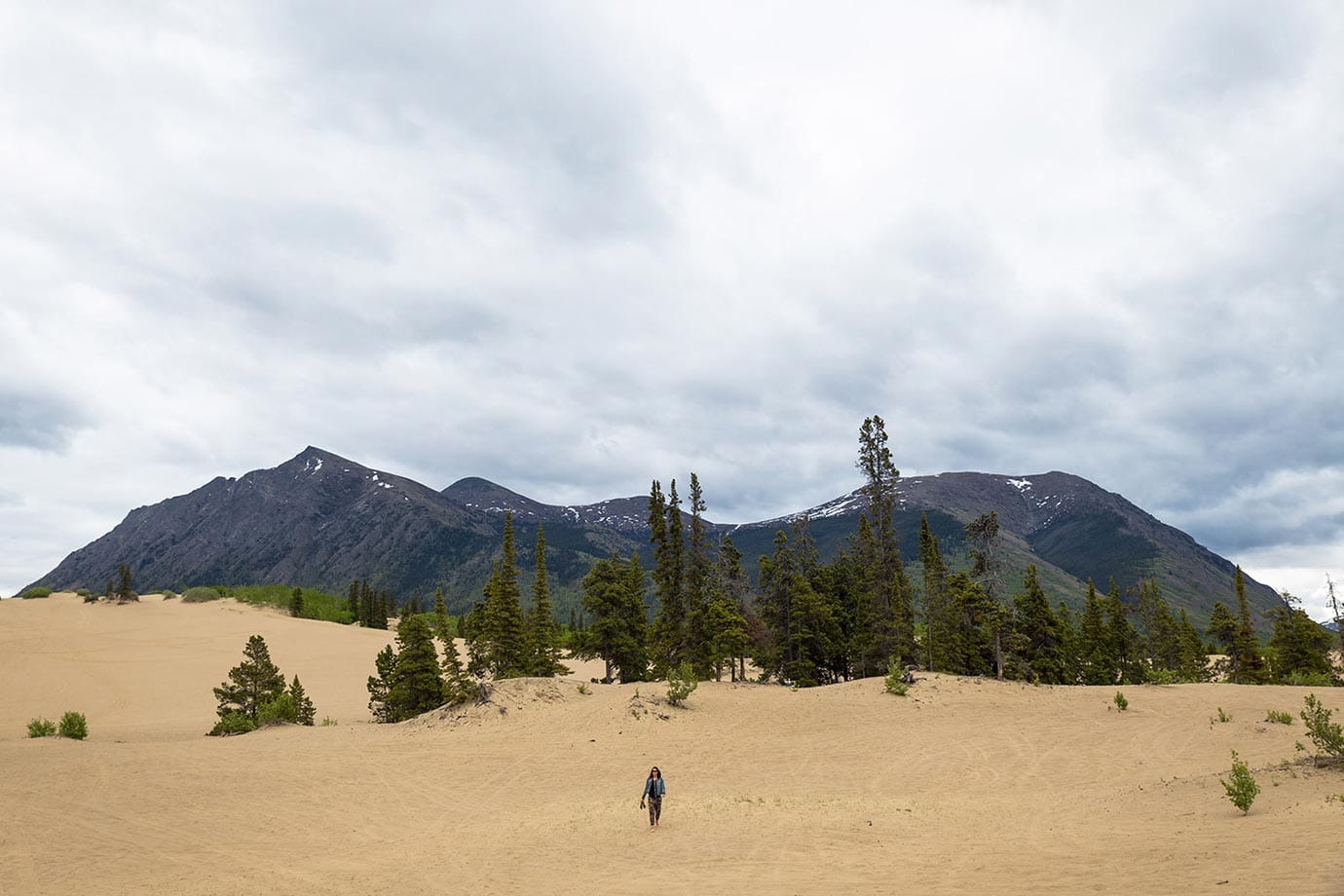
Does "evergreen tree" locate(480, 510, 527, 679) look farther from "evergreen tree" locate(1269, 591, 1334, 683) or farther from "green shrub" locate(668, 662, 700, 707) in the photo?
"evergreen tree" locate(1269, 591, 1334, 683)

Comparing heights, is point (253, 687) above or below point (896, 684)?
above

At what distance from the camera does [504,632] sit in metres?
49.0

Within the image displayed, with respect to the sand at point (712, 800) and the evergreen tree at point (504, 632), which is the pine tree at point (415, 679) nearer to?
the sand at point (712, 800)

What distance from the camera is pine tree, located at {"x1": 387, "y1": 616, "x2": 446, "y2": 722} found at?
42.7 meters

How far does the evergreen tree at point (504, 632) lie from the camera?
4825cm

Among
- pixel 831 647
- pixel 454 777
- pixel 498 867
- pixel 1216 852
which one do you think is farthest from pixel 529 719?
pixel 1216 852

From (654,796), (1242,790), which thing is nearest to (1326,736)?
(1242,790)

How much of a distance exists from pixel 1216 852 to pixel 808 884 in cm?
767

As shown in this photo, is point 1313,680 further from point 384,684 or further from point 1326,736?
point 384,684

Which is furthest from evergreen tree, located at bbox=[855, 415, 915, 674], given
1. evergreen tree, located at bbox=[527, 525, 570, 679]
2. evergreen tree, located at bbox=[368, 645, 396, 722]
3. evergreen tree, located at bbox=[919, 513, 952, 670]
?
evergreen tree, located at bbox=[368, 645, 396, 722]

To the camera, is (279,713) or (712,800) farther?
(279,713)

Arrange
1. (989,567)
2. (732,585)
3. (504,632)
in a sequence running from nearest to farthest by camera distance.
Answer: (989,567) < (504,632) < (732,585)

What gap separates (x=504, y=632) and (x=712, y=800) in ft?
94.8

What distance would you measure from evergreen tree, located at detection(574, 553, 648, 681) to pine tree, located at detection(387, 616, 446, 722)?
11.5 metres
